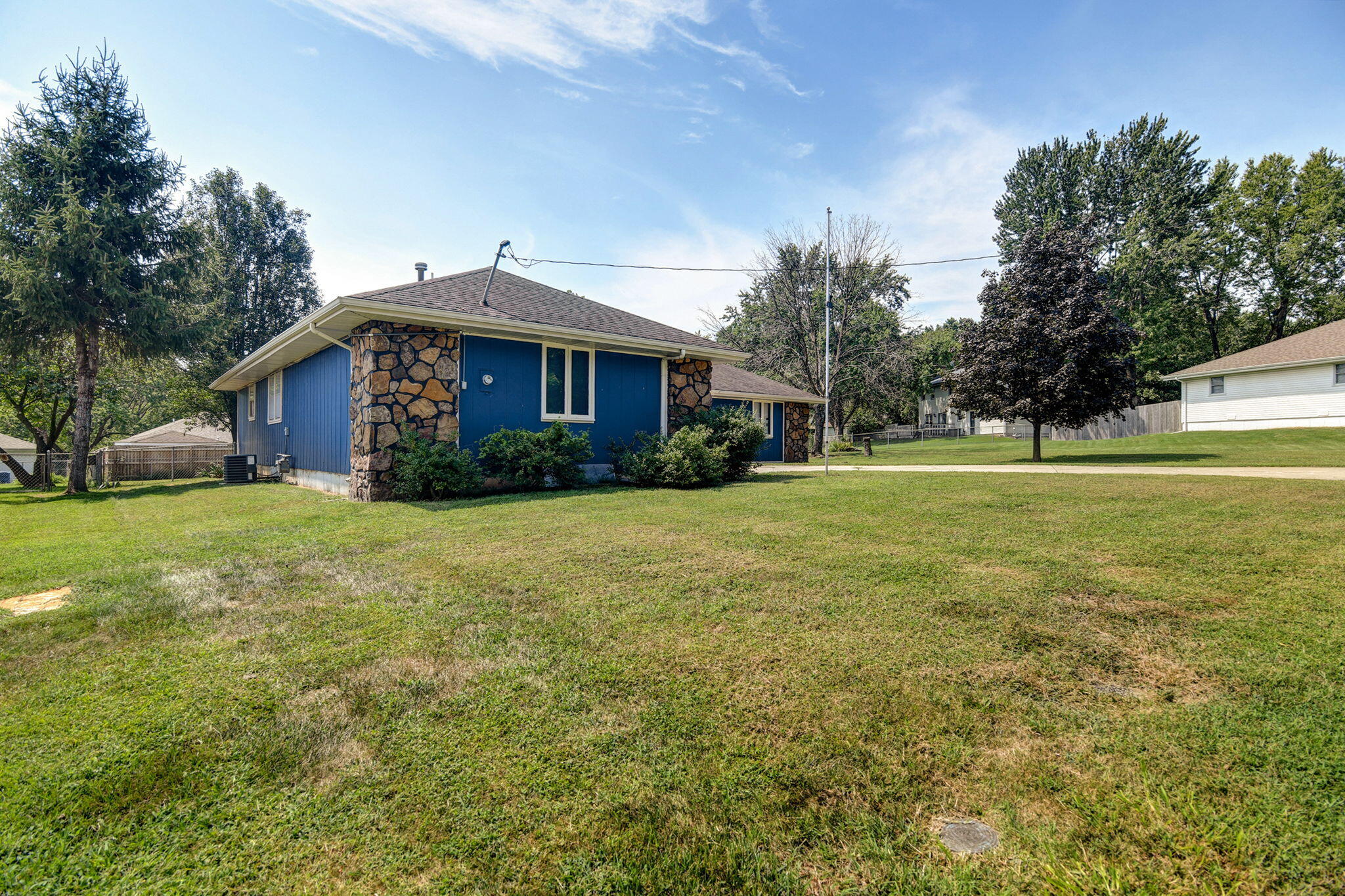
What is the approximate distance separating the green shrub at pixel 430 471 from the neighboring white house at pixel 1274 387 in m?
27.8

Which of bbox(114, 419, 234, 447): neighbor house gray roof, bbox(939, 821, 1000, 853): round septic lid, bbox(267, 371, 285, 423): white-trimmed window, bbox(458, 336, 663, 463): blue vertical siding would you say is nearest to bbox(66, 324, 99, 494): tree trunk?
bbox(267, 371, 285, 423): white-trimmed window

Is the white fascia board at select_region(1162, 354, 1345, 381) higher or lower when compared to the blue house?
higher

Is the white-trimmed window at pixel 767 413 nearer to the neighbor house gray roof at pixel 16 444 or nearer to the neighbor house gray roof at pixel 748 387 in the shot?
the neighbor house gray roof at pixel 748 387

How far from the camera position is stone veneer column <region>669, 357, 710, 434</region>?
11.5m

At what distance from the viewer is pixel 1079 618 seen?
294 centimetres

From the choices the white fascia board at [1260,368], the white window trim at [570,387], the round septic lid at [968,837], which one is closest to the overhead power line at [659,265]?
the white window trim at [570,387]

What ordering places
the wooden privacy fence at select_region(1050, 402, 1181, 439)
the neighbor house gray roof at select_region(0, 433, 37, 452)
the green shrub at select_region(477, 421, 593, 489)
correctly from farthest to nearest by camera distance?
the neighbor house gray roof at select_region(0, 433, 37, 452), the wooden privacy fence at select_region(1050, 402, 1181, 439), the green shrub at select_region(477, 421, 593, 489)

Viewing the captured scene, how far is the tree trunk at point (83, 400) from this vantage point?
12562mm

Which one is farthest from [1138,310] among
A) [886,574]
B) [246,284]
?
[246,284]

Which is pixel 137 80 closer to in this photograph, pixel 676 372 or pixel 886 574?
pixel 676 372

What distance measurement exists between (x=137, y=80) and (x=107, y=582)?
15369 mm

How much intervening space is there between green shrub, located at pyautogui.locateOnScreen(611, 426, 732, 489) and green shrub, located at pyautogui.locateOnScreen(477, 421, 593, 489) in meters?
0.99

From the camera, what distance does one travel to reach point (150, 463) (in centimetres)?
1947

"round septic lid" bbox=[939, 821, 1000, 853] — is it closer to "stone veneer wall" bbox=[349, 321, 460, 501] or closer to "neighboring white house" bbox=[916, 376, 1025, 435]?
"stone veneer wall" bbox=[349, 321, 460, 501]
